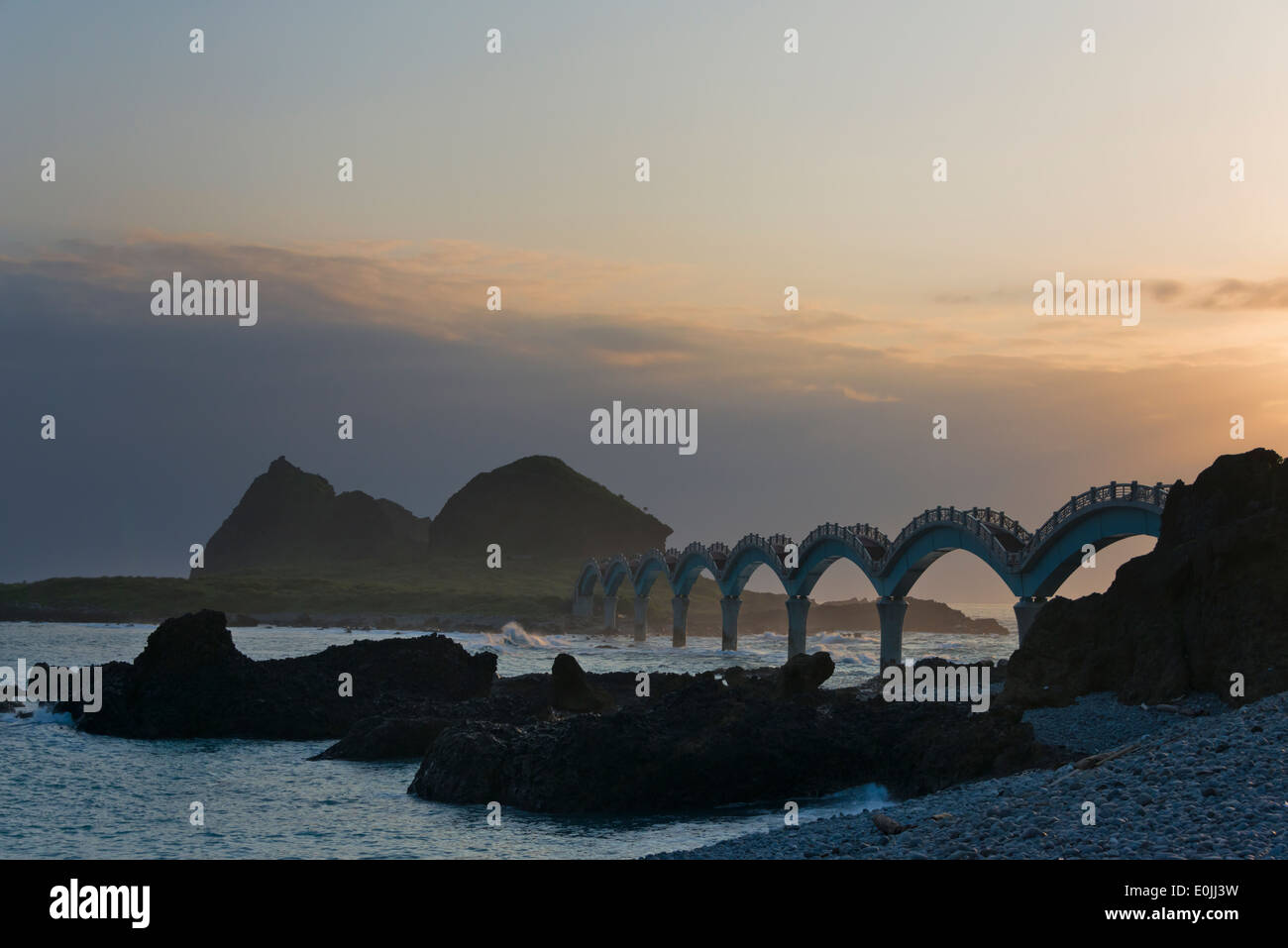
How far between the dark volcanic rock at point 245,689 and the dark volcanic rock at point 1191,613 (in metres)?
22.8

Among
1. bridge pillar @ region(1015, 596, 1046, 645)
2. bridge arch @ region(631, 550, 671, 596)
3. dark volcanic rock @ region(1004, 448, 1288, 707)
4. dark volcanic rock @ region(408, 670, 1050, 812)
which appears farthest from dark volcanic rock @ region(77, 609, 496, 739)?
bridge arch @ region(631, 550, 671, 596)

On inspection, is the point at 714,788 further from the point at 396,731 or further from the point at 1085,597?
the point at 1085,597

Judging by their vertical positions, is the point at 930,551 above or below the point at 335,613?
above

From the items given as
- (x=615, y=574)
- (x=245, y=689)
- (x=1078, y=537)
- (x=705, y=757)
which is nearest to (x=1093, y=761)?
(x=705, y=757)

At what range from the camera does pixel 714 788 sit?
31156 millimetres

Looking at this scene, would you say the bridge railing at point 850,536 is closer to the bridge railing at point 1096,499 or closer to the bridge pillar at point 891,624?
the bridge pillar at point 891,624

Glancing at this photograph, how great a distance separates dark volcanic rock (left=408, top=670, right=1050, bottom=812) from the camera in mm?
30266

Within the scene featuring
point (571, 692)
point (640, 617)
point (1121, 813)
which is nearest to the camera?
point (1121, 813)

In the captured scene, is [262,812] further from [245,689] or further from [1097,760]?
[1097,760]

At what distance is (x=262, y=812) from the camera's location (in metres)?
30.9

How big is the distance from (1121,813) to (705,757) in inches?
574

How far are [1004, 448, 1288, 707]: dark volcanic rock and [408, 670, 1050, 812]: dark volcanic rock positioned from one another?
6530mm
